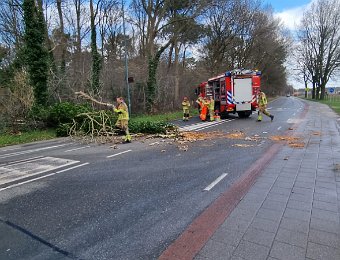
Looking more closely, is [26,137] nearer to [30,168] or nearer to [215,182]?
[30,168]

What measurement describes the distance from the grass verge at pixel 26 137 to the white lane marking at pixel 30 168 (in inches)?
209

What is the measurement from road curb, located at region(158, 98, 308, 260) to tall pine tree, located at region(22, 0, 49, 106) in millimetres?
15169

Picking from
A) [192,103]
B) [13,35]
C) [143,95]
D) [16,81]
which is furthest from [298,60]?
[16,81]

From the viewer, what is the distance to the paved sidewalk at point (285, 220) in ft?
10.1

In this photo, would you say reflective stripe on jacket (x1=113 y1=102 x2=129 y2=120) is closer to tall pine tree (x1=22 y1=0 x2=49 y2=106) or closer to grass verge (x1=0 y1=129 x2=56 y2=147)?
grass verge (x1=0 y1=129 x2=56 y2=147)

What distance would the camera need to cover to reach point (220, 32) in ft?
106

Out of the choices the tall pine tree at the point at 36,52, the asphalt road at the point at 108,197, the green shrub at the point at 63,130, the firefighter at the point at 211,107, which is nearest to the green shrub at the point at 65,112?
the green shrub at the point at 63,130

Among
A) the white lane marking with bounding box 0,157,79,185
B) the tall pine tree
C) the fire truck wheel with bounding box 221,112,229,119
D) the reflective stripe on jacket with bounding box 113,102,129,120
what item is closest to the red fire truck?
the fire truck wheel with bounding box 221,112,229,119

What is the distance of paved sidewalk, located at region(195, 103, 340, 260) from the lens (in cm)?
309

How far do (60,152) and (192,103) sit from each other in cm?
2366

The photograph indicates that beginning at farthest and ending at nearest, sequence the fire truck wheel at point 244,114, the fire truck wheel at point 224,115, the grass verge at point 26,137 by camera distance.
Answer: the fire truck wheel at point 244,114, the fire truck wheel at point 224,115, the grass verge at point 26,137

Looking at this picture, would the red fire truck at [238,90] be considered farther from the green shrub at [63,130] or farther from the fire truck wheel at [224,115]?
the green shrub at [63,130]

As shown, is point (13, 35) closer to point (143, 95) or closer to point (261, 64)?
point (143, 95)

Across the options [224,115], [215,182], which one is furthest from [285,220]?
[224,115]
